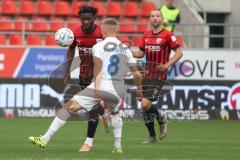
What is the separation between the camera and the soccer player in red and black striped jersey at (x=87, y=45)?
1198 centimetres

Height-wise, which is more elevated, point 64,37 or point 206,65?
point 64,37

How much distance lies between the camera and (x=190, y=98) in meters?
21.0

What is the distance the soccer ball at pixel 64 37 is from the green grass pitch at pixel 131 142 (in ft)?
5.29

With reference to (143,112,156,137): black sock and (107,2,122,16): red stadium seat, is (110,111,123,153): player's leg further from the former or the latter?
(107,2,122,16): red stadium seat

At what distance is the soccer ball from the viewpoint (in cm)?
1266

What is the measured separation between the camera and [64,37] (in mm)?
12695

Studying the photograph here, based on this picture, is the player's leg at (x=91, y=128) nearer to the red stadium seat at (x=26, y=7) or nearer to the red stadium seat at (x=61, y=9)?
the red stadium seat at (x=26, y=7)

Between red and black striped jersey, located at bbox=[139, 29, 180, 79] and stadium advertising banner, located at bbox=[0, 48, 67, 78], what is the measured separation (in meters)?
7.18

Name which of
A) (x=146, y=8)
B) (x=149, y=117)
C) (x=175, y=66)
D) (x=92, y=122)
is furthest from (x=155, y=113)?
(x=146, y=8)

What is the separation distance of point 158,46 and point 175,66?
7454 millimetres

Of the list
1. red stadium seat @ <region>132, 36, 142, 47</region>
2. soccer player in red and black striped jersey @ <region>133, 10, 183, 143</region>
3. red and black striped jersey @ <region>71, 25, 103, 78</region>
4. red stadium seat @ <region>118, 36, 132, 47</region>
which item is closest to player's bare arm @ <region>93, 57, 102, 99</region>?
red and black striped jersey @ <region>71, 25, 103, 78</region>

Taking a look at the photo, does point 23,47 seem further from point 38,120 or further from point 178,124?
point 178,124

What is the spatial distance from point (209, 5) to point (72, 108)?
57.2 ft

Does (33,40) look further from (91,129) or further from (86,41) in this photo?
(91,129)
